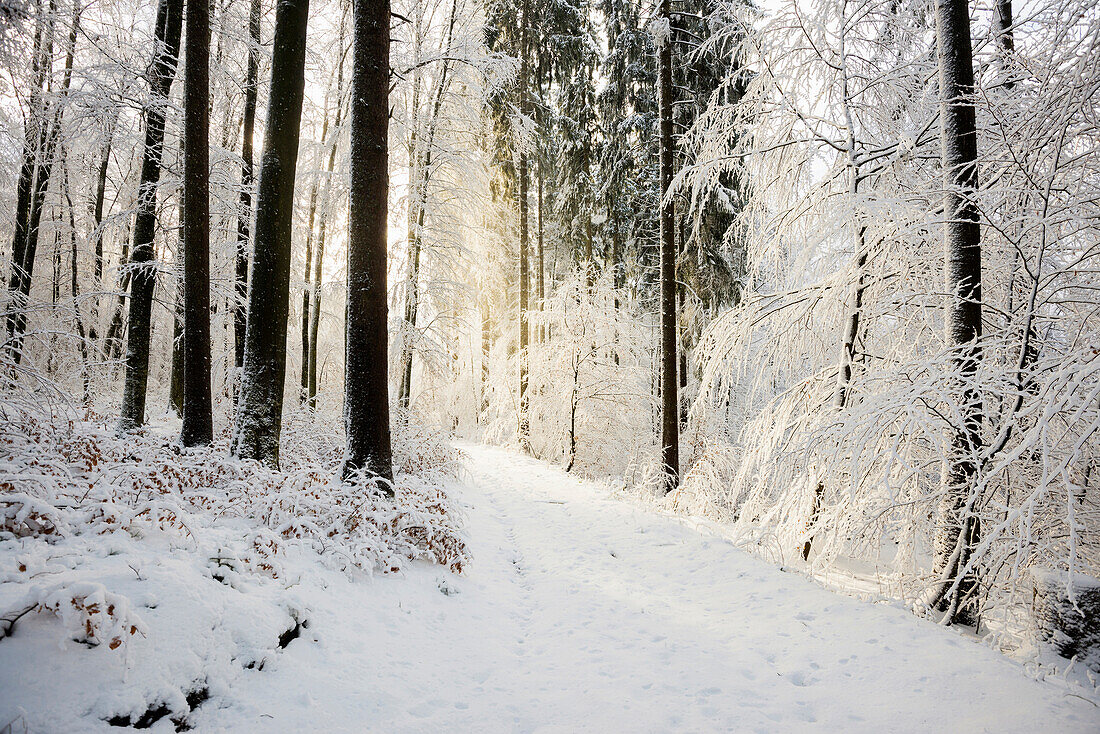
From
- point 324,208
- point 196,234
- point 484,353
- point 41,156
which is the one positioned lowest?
point 484,353

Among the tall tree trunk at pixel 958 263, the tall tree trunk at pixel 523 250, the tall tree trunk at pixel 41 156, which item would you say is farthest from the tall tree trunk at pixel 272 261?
the tall tree trunk at pixel 523 250

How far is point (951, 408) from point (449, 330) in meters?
9.76

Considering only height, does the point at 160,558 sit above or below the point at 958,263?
below

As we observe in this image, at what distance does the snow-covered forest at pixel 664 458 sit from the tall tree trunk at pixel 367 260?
4 centimetres

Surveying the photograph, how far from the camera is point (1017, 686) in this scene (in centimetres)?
280

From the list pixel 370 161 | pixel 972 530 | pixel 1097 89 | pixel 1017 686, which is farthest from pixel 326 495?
pixel 1097 89

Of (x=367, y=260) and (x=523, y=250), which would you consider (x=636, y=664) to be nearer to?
(x=367, y=260)

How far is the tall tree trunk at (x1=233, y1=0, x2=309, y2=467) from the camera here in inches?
233

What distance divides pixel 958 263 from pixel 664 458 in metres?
5.90

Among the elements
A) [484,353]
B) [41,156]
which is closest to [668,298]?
[41,156]

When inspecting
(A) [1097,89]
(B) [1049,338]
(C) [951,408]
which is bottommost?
(C) [951,408]

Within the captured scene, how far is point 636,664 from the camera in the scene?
11.1ft

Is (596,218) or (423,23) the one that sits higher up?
(423,23)

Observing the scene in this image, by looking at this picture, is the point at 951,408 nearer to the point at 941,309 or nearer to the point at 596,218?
the point at 941,309
